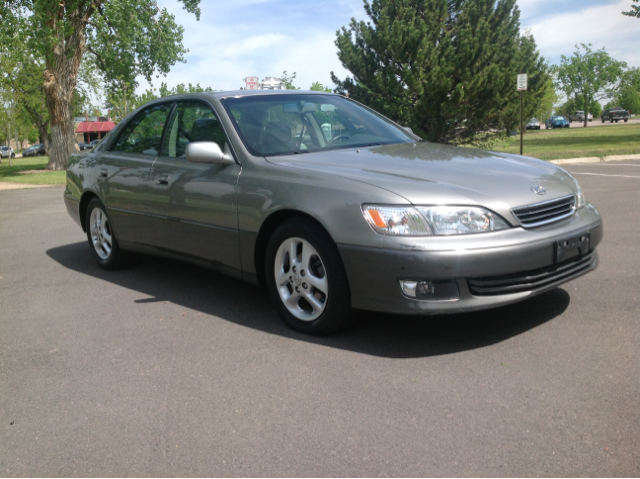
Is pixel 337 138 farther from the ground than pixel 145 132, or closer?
closer

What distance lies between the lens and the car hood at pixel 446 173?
12.7 feet

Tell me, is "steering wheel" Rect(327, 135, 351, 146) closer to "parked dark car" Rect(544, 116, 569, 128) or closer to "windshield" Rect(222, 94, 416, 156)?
"windshield" Rect(222, 94, 416, 156)

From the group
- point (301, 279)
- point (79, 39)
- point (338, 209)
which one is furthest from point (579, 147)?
point (338, 209)

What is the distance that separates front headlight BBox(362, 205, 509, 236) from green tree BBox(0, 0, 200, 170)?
70.4 feet

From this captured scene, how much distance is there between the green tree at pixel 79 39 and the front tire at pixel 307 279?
818 inches

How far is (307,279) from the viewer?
4227mm

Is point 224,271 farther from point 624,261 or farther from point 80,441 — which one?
point 624,261

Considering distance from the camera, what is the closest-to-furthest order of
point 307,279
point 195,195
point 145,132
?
point 307,279
point 195,195
point 145,132

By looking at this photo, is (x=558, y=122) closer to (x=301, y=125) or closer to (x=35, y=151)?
(x=35, y=151)

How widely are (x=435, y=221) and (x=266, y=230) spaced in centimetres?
124

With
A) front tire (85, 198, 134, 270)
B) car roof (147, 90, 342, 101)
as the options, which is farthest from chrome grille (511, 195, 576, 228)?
front tire (85, 198, 134, 270)

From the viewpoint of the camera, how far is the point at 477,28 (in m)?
23.2

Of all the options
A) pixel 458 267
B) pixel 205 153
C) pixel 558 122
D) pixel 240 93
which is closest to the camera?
pixel 458 267

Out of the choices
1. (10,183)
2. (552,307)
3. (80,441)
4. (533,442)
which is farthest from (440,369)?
(10,183)
